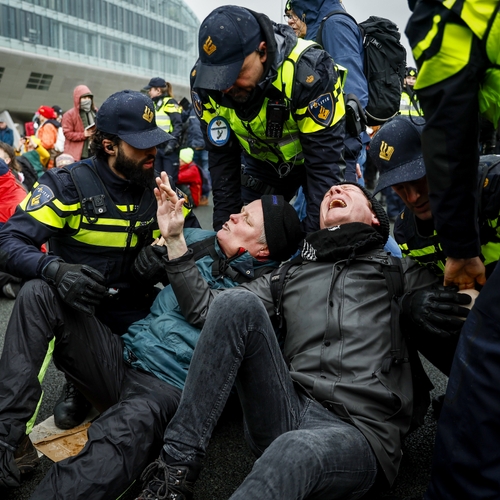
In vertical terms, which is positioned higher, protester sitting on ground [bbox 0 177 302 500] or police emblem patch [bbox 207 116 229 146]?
police emblem patch [bbox 207 116 229 146]

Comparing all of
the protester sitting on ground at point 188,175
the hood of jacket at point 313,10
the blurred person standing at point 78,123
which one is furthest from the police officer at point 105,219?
the blurred person standing at point 78,123

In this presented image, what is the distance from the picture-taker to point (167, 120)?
27.4 feet

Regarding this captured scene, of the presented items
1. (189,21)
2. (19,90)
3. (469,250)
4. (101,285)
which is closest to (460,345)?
(469,250)

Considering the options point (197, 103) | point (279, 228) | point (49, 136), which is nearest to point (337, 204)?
point (279, 228)

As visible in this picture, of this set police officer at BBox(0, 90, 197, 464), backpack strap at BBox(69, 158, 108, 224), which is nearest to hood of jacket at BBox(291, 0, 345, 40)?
police officer at BBox(0, 90, 197, 464)

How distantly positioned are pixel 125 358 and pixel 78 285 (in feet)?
1.49

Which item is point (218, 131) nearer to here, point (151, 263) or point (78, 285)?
point (151, 263)

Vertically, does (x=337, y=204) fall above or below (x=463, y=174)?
below

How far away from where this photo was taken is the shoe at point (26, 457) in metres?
2.46

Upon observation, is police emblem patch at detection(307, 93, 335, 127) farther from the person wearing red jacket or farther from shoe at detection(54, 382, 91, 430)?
the person wearing red jacket

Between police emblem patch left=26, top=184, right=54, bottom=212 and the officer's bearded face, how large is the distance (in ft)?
1.23

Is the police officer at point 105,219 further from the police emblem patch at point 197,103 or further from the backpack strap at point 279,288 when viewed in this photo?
the backpack strap at point 279,288

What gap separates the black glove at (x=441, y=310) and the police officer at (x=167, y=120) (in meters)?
6.55

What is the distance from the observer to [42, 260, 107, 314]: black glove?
8.00 feet
